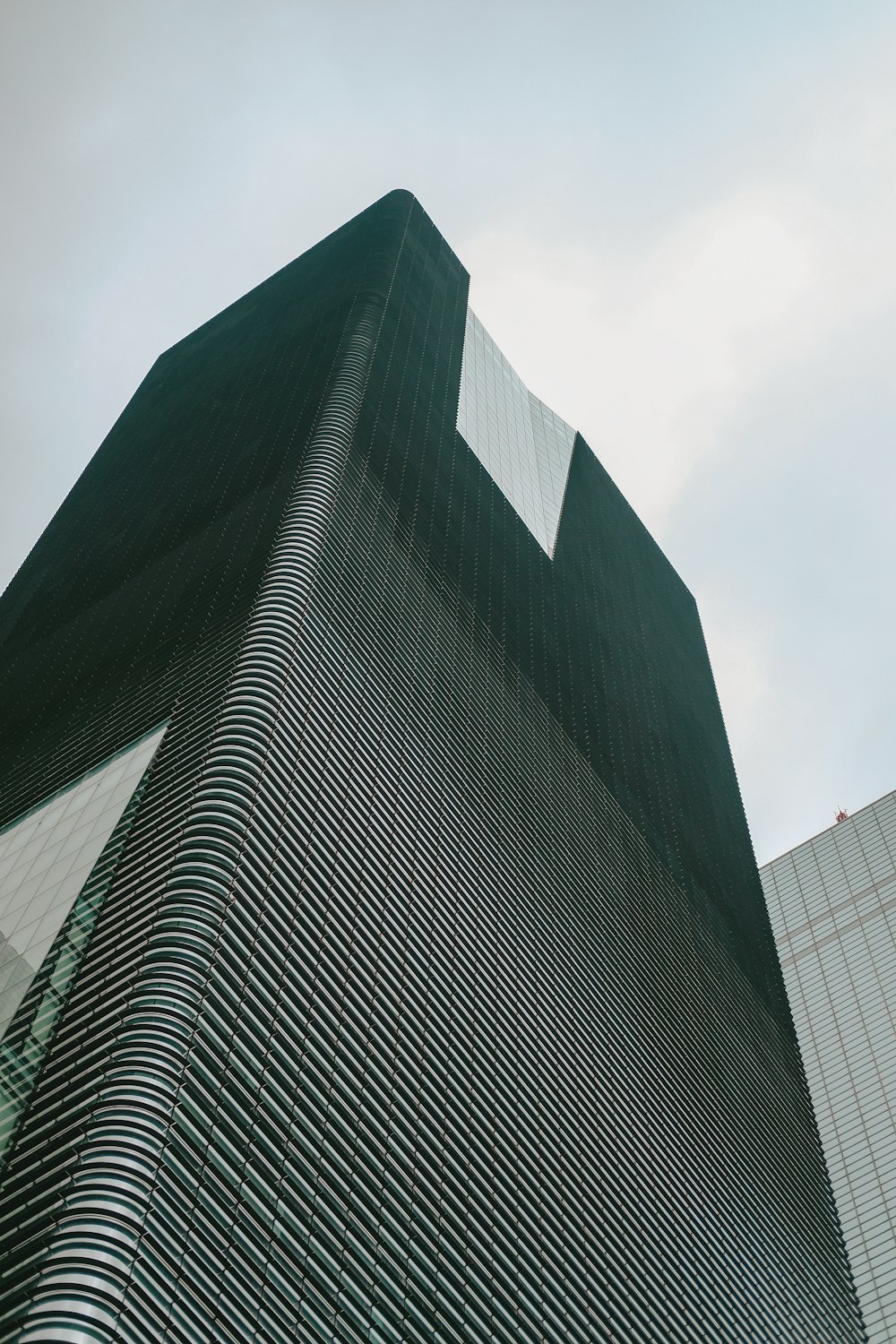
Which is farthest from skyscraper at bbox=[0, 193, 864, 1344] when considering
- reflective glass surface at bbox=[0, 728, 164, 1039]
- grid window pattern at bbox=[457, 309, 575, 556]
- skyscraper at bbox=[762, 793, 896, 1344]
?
skyscraper at bbox=[762, 793, 896, 1344]

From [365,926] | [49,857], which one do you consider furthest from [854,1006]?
[49,857]

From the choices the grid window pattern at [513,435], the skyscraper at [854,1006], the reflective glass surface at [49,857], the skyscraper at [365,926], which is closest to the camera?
the skyscraper at [365,926]

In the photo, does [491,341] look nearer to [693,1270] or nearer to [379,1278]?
[693,1270]

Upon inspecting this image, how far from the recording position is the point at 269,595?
1241 inches

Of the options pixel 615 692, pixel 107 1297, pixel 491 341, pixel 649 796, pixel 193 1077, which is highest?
pixel 491 341

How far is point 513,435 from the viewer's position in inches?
2506

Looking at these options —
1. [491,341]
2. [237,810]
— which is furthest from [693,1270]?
[491,341]

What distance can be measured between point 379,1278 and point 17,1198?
20.3 feet

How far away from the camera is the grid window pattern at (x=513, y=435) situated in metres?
56.6

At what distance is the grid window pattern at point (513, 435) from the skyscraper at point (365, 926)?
0.69m

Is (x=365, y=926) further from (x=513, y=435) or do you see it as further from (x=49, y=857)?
(x=513, y=435)

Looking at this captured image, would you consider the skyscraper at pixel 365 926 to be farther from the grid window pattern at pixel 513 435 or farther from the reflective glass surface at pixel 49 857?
the grid window pattern at pixel 513 435

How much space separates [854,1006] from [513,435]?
1778 inches

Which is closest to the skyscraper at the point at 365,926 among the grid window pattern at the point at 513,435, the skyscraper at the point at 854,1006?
the grid window pattern at the point at 513,435
